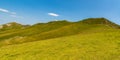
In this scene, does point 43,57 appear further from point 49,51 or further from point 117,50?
point 117,50

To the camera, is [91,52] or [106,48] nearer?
[91,52]

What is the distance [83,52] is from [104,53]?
4.29 m

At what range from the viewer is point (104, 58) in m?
36.0

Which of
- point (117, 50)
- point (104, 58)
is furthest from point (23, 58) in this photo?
point (117, 50)

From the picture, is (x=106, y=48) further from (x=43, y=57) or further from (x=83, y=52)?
(x=43, y=57)

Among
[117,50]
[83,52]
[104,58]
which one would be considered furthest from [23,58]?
[117,50]

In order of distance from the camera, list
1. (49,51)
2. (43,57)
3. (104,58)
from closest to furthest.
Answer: (104,58) → (43,57) → (49,51)

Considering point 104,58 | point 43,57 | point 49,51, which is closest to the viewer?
point 104,58

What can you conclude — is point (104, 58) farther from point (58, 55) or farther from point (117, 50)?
point (58, 55)

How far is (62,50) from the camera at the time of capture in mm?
43281

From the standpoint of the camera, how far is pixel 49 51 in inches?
1699

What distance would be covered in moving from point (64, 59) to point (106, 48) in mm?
12018

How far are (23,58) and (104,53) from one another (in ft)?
54.6

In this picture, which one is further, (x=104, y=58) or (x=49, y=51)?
(x=49, y=51)
